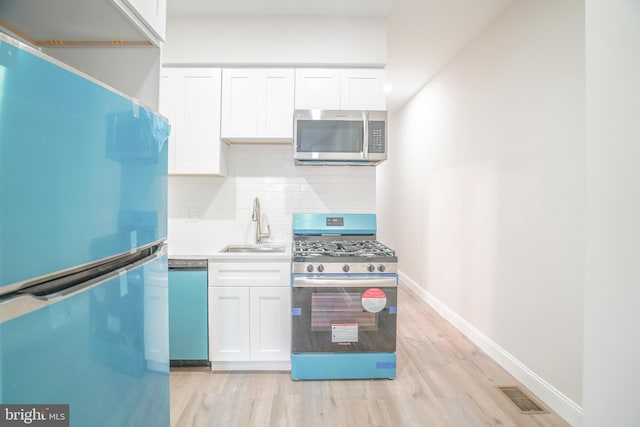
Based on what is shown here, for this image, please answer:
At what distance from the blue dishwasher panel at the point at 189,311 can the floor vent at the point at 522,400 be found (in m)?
2.12

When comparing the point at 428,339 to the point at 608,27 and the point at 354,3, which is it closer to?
the point at 608,27

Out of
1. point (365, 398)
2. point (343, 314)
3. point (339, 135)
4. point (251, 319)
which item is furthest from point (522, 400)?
point (339, 135)

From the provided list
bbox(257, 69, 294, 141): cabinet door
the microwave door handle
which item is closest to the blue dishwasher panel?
bbox(257, 69, 294, 141): cabinet door

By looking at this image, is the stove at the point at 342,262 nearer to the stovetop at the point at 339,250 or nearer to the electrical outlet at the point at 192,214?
the stovetop at the point at 339,250

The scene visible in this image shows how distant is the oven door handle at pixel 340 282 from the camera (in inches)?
86.1

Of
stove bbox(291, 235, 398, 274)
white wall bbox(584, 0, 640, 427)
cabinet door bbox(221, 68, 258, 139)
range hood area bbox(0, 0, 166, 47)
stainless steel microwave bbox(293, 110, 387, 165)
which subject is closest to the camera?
white wall bbox(584, 0, 640, 427)

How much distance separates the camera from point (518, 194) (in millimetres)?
2361

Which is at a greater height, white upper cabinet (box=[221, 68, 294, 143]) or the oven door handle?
white upper cabinet (box=[221, 68, 294, 143])

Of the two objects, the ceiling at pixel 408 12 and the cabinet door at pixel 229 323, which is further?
the ceiling at pixel 408 12

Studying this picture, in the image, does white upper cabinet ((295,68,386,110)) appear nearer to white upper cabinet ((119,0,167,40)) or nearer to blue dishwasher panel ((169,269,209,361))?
white upper cabinet ((119,0,167,40))

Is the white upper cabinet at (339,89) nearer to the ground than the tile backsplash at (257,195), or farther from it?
farther from it

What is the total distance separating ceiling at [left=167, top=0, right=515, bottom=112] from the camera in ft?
8.14

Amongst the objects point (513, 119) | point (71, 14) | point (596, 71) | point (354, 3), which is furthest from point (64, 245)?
point (513, 119)

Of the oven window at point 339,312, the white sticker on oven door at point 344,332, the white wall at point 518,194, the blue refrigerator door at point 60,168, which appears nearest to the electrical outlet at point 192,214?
the oven window at point 339,312
